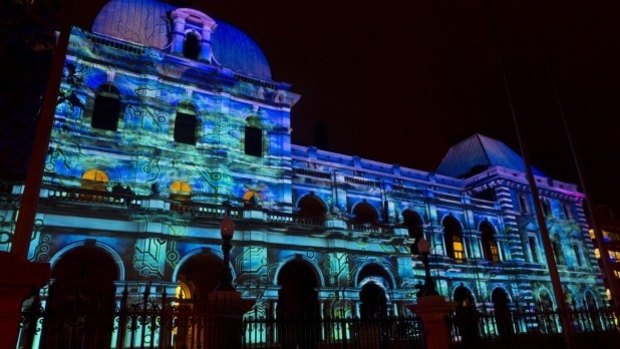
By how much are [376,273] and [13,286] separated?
18.9 metres

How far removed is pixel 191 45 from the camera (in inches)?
981

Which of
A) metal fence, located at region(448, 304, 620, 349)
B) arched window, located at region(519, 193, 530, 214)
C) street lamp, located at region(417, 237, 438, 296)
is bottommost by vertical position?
metal fence, located at region(448, 304, 620, 349)

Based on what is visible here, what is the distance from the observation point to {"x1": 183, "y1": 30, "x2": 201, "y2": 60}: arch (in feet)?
80.6

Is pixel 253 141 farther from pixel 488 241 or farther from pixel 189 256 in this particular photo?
pixel 488 241

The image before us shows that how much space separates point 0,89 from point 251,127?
42.5 ft

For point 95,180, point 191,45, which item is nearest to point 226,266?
point 95,180

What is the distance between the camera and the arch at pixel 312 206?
2650 centimetres

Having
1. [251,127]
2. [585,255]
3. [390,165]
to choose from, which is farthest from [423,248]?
[585,255]

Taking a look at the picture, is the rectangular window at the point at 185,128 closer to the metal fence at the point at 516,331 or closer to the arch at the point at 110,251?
the arch at the point at 110,251

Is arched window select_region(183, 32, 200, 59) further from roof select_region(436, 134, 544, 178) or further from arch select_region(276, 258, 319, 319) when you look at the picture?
roof select_region(436, 134, 544, 178)

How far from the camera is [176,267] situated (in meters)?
17.3

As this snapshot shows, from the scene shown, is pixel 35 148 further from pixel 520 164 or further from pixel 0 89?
pixel 520 164

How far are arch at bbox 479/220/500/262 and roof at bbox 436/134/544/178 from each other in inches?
232

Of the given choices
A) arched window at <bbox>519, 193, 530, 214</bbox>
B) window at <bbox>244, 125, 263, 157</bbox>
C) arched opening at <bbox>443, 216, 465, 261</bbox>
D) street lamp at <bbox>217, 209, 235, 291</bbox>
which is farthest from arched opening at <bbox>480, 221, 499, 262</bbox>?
street lamp at <bbox>217, 209, 235, 291</bbox>
